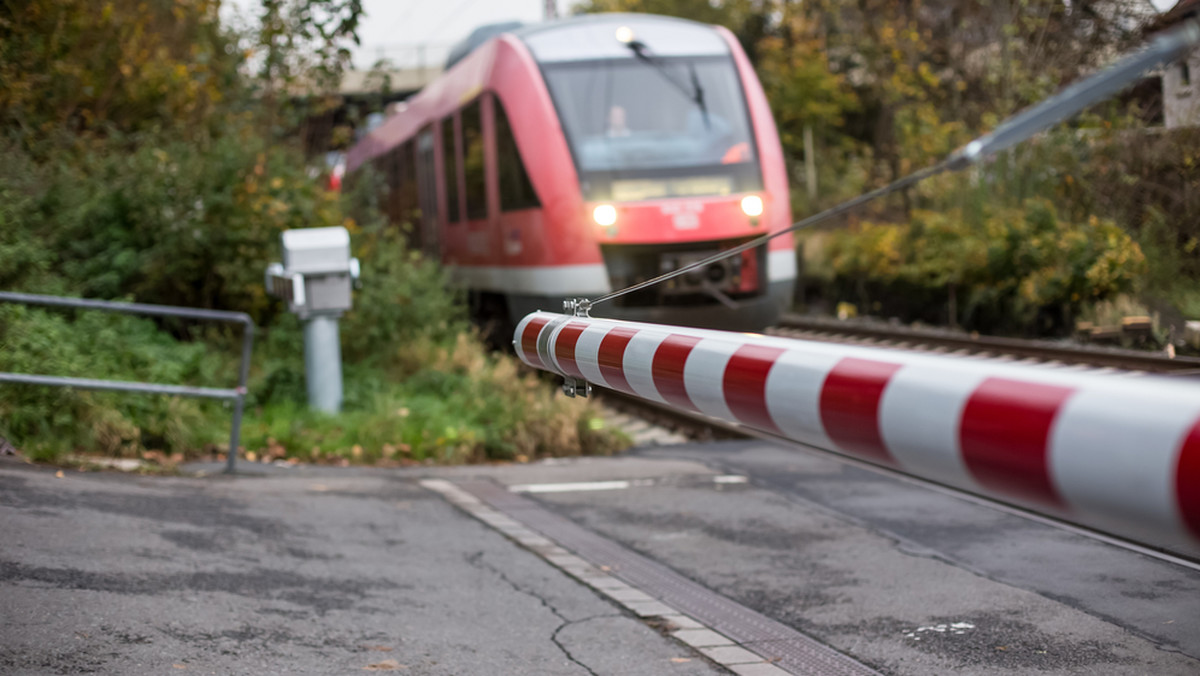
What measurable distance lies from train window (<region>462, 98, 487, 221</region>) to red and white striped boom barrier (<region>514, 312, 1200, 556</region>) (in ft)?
32.6

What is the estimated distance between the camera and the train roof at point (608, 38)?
11.2 meters

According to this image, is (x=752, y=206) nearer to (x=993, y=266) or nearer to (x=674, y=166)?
(x=674, y=166)

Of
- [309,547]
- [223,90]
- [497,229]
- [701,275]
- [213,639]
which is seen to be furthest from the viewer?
[223,90]

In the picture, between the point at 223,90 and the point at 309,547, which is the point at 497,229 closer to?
the point at 223,90

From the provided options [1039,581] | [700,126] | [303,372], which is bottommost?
[1039,581]

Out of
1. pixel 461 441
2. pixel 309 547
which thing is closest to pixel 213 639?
pixel 309 547

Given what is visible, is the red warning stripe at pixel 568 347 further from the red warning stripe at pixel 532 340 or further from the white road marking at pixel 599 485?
the white road marking at pixel 599 485

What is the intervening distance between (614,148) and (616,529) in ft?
17.2

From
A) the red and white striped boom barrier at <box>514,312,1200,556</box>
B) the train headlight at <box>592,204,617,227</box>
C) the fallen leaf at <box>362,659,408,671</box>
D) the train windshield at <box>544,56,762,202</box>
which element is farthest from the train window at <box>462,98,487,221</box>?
the red and white striped boom barrier at <box>514,312,1200,556</box>

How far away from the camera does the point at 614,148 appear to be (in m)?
10.8

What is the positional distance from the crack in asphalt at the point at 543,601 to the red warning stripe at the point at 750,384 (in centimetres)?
217

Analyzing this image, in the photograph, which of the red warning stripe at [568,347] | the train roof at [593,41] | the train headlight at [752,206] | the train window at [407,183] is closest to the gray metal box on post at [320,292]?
the train roof at [593,41]

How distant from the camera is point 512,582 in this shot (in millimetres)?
5199

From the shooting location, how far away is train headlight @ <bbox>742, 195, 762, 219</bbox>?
423 inches
